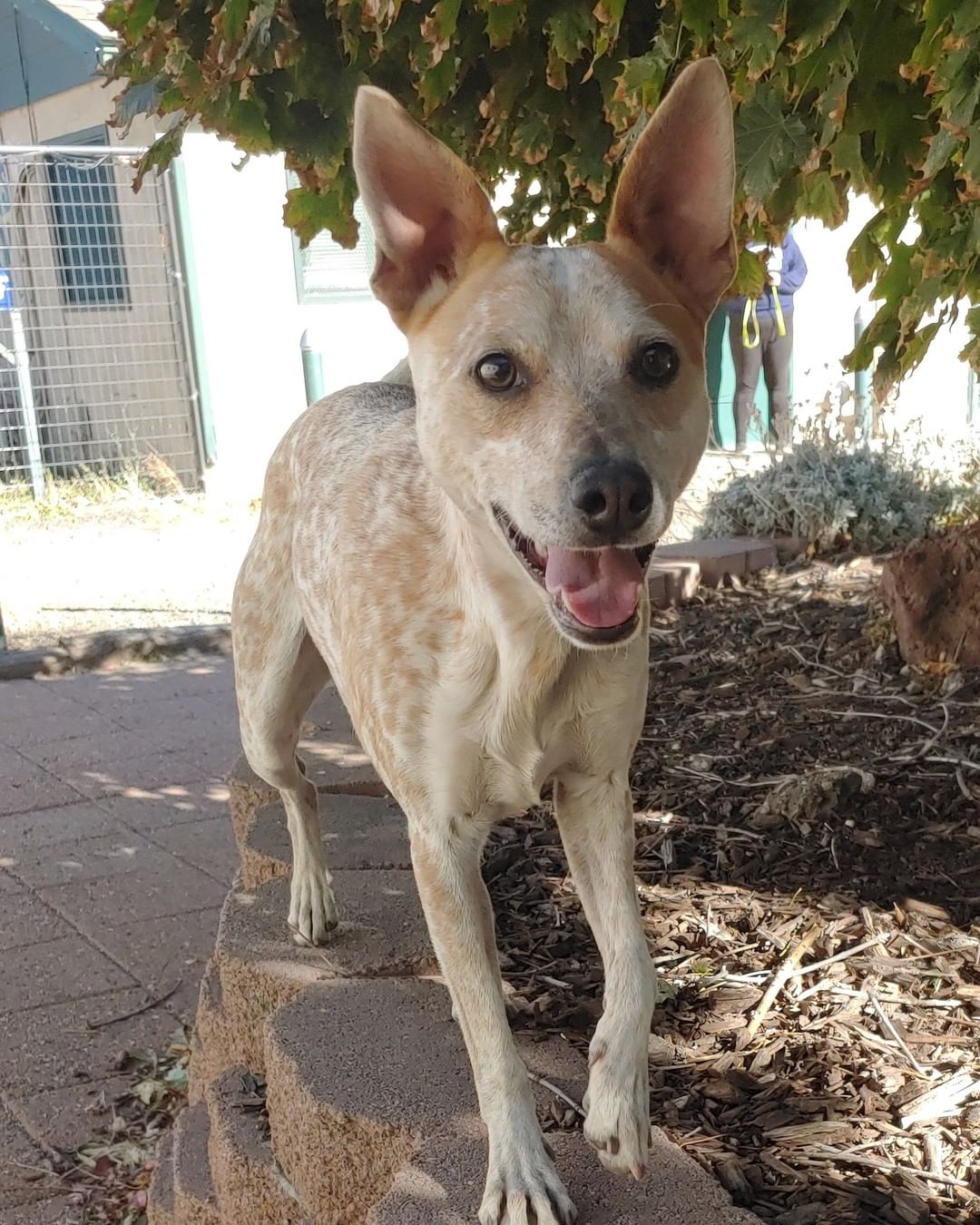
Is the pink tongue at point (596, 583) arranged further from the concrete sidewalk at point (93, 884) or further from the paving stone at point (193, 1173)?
the concrete sidewalk at point (93, 884)

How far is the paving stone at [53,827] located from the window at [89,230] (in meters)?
6.49

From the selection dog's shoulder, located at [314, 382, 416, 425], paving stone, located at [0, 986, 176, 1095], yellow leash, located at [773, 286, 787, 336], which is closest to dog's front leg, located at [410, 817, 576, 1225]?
dog's shoulder, located at [314, 382, 416, 425]

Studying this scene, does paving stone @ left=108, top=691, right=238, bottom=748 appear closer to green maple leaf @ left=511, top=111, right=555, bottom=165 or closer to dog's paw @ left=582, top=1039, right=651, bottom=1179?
green maple leaf @ left=511, top=111, right=555, bottom=165

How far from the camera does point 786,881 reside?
2.99 metres

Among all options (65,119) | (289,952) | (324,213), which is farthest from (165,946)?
(65,119)

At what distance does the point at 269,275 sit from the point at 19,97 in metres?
3.25

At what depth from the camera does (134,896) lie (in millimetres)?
4645

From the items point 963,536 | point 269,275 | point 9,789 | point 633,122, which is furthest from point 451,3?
point 269,275

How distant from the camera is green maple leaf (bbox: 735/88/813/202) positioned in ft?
7.45

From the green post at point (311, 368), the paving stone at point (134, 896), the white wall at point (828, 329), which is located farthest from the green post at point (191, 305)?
the paving stone at point (134, 896)

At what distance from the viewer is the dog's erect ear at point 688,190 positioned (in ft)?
7.11

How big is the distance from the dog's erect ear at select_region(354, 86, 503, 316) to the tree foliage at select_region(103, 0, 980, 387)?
0.30m

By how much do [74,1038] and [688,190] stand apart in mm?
2940

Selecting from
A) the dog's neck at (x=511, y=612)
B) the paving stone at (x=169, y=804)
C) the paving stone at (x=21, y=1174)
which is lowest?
the paving stone at (x=21, y=1174)
